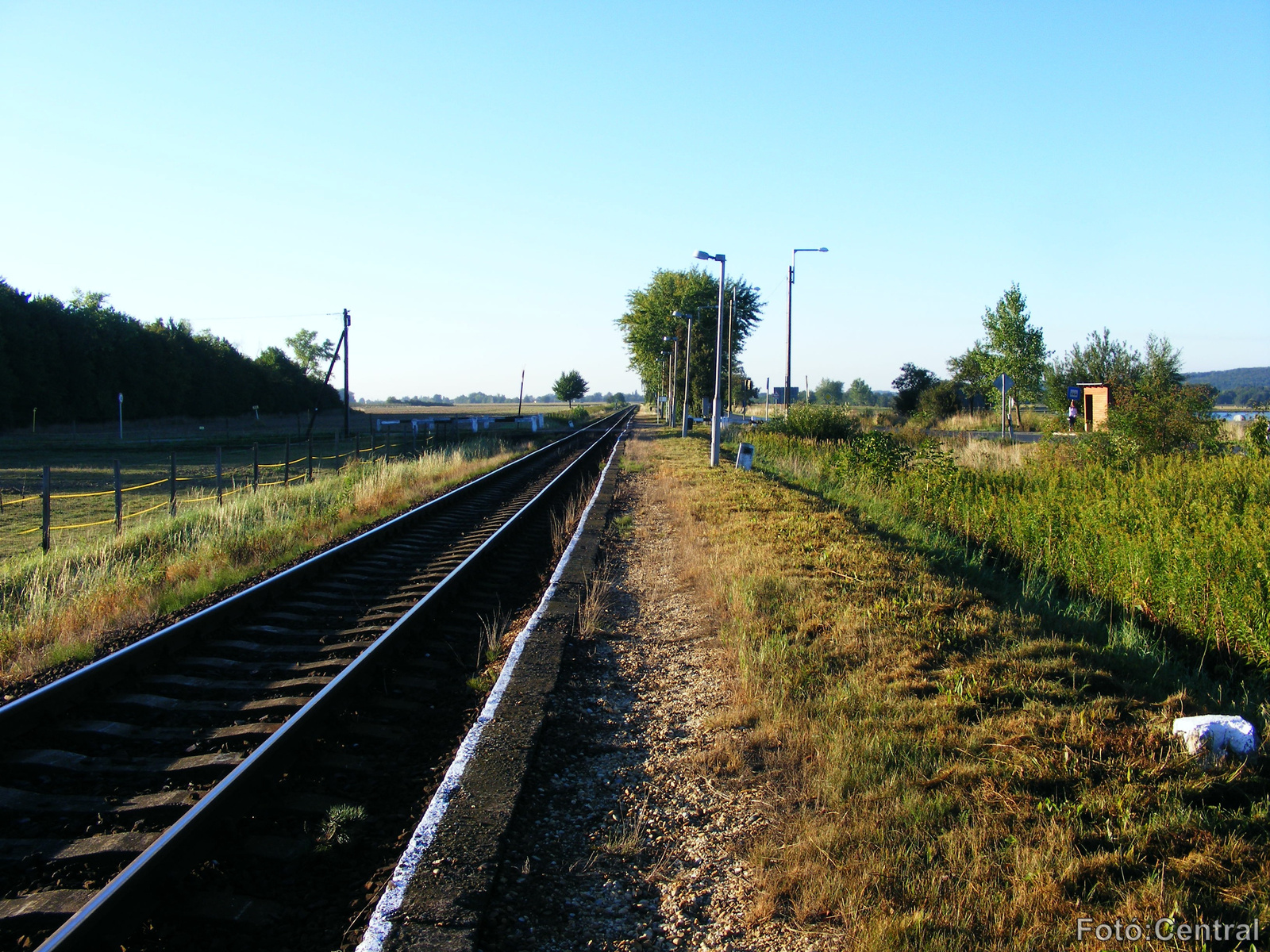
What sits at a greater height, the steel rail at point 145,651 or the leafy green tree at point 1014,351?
the leafy green tree at point 1014,351

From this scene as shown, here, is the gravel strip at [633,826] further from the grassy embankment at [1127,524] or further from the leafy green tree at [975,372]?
the leafy green tree at [975,372]

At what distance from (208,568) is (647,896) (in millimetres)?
7828

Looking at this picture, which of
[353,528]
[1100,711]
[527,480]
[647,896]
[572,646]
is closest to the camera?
[647,896]

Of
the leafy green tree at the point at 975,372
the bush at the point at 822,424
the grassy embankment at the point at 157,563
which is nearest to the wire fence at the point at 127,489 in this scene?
the grassy embankment at the point at 157,563

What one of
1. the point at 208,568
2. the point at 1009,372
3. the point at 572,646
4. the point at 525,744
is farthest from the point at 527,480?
the point at 1009,372

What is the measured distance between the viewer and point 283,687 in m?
5.29

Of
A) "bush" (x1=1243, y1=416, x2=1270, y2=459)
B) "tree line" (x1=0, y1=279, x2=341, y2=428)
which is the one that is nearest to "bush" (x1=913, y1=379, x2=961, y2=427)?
"bush" (x1=1243, y1=416, x2=1270, y2=459)

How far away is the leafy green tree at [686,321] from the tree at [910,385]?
13439mm

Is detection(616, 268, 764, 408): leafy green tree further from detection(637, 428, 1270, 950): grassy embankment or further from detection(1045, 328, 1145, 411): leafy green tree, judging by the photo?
detection(637, 428, 1270, 950): grassy embankment

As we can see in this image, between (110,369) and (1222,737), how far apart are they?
63230 mm

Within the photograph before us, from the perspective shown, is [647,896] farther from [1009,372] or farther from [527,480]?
[1009,372]

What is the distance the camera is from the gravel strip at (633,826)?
3.00 m

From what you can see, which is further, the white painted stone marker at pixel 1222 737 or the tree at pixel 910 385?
the tree at pixel 910 385

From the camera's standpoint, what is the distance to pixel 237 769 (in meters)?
3.83
